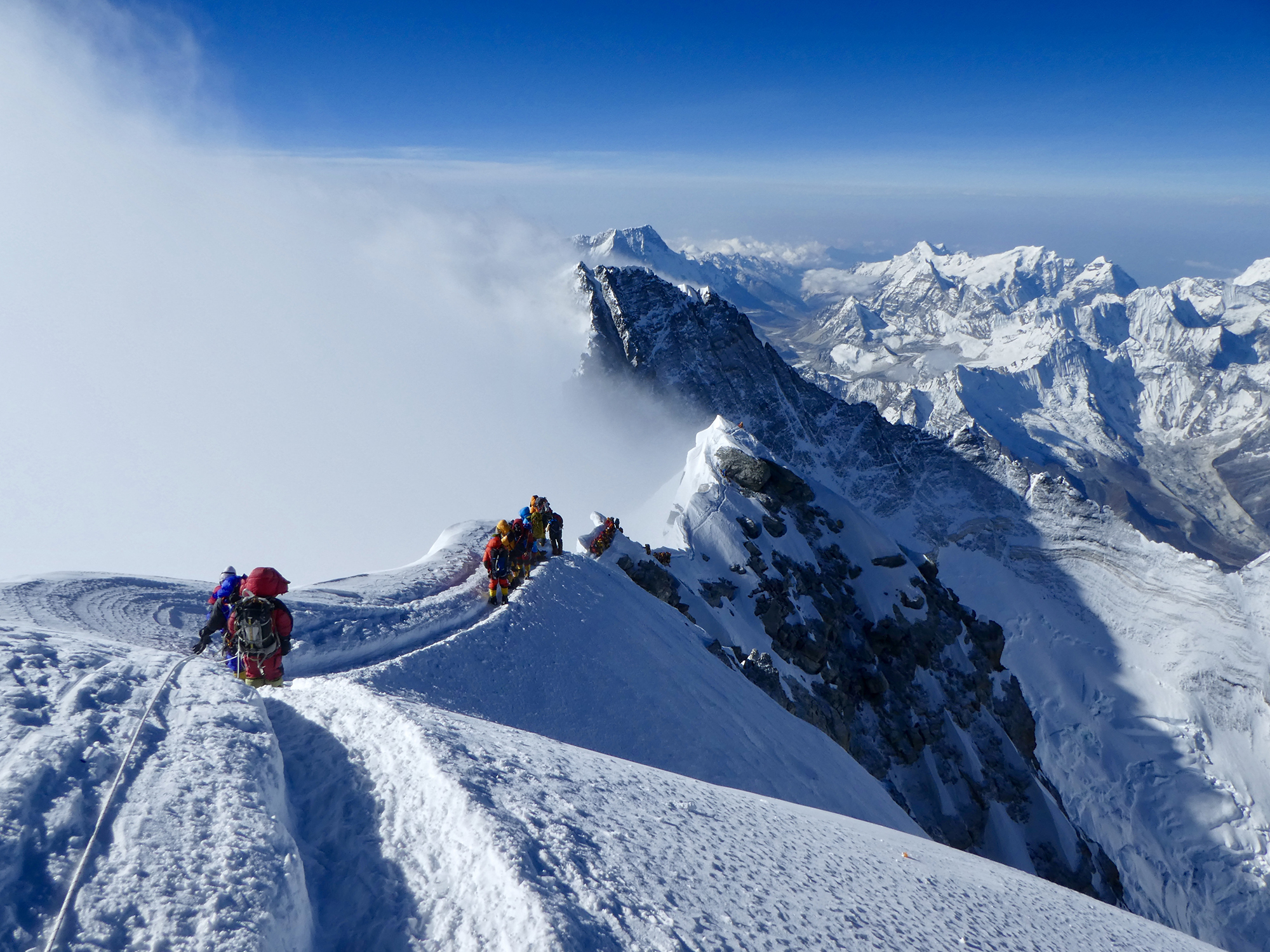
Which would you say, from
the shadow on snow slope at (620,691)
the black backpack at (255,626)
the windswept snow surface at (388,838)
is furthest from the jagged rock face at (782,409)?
the black backpack at (255,626)

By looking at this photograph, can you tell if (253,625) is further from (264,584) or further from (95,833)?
(95,833)

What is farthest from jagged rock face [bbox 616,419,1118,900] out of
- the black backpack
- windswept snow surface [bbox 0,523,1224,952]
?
the black backpack

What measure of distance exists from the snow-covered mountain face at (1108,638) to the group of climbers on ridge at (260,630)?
27991 mm

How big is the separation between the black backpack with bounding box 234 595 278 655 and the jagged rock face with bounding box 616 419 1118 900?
2030 cm

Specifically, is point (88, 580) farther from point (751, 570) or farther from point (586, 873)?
point (751, 570)

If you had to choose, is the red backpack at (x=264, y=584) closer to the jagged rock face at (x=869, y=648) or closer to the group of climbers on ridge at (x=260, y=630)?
the group of climbers on ridge at (x=260, y=630)

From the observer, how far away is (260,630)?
10.1 m

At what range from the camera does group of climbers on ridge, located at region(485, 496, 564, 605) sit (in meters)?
16.8

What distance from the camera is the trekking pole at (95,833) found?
4.39m

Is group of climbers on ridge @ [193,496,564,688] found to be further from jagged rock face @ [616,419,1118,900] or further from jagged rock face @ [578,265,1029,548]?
jagged rock face @ [578,265,1029,548]

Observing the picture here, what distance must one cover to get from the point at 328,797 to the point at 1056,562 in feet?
312

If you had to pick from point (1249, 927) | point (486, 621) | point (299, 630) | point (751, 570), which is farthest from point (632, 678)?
point (1249, 927)

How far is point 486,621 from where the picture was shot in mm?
15469

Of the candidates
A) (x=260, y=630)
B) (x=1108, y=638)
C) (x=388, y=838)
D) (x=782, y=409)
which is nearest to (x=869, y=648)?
(x=260, y=630)
